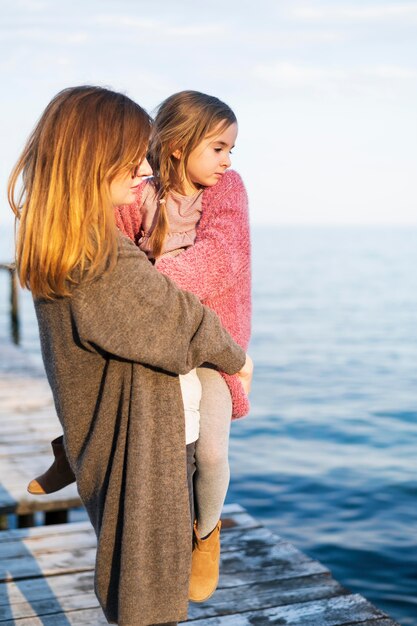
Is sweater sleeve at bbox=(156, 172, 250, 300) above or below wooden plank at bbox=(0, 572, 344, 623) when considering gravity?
above

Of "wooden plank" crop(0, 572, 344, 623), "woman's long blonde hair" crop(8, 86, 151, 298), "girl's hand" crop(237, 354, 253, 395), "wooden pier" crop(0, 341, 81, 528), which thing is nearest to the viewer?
"woman's long blonde hair" crop(8, 86, 151, 298)

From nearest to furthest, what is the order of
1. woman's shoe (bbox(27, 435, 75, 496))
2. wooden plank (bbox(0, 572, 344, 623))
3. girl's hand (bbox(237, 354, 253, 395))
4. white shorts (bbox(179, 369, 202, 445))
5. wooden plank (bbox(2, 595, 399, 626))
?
white shorts (bbox(179, 369, 202, 445))
girl's hand (bbox(237, 354, 253, 395))
woman's shoe (bbox(27, 435, 75, 496))
wooden plank (bbox(2, 595, 399, 626))
wooden plank (bbox(0, 572, 344, 623))

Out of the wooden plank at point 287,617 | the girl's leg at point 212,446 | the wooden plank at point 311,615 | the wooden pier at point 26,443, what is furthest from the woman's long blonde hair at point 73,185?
the wooden pier at point 26,443

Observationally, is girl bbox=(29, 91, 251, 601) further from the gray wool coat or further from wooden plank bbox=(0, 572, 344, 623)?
wooden plank bbox=(0, 572, 344, 623)

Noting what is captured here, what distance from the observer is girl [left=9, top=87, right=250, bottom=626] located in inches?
84.5

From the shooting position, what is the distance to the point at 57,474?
2.64 m

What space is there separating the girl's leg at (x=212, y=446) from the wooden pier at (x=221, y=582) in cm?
121

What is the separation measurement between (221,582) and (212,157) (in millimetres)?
2144

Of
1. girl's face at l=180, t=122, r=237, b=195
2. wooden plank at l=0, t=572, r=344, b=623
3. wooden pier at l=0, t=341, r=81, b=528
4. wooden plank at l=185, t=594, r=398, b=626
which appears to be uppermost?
girl's face at l=180, t=122, r=237, b=195

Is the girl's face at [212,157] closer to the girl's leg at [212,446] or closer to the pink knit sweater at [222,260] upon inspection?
the pink knit sweater at [222,260]

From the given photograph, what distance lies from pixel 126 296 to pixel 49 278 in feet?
0.62

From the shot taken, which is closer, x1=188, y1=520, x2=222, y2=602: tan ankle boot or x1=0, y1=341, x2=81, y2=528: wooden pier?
x1=188, y1=520, x2=222, y2=602: tan ankle boot

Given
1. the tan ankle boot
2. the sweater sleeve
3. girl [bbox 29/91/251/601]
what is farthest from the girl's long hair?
the tan ankle boot

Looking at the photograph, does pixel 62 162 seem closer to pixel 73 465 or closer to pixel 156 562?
pixel 73 465
